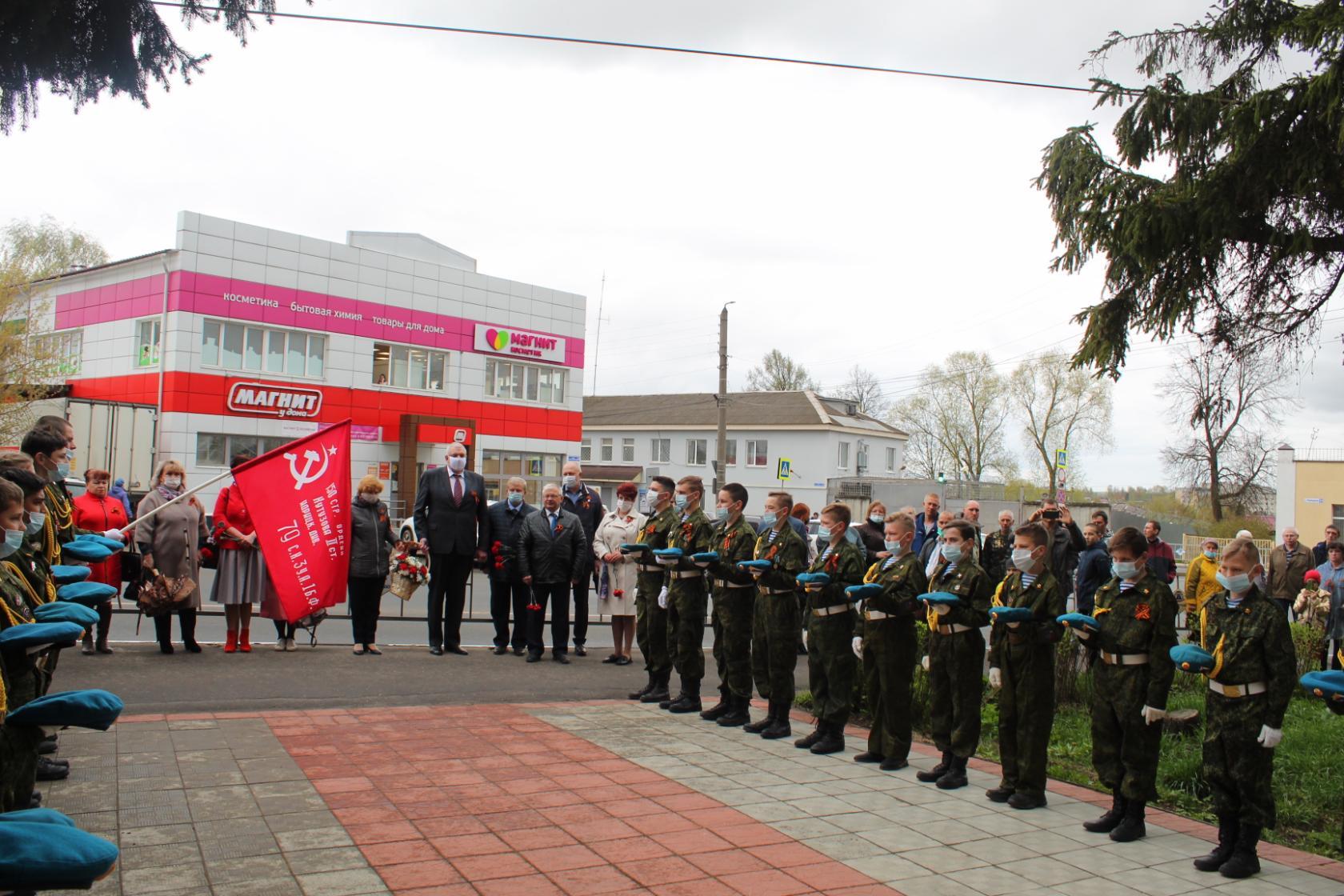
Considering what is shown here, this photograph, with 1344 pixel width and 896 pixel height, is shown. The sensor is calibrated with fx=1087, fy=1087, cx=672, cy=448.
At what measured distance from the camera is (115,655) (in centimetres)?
1020

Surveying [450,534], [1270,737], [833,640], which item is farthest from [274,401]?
[1270,737]

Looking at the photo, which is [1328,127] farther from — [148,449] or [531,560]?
[148,449]

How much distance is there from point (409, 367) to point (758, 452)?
3205cm

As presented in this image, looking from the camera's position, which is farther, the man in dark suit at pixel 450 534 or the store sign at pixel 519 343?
the store sign at pixel 519 343

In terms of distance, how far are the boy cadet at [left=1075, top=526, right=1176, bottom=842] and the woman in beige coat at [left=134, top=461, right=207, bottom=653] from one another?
8122 millimetres

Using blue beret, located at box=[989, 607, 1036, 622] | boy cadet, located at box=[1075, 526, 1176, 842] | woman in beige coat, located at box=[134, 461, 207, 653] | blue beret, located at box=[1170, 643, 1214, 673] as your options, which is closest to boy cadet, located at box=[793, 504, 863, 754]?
blue beret, located at box=[989, 607, 1036, 622]

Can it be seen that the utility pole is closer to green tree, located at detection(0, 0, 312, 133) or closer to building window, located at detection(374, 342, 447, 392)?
building window, located at detection(374, 342, 447, 392)

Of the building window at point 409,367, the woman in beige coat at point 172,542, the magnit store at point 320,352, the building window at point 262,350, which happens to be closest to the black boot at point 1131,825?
the woman in beige coat at point 172,542

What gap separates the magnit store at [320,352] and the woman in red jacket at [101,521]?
15.6m

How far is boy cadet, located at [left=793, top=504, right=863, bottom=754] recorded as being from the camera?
8008 mm

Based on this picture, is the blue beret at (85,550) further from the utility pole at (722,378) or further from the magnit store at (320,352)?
the utility pole at (722,378)

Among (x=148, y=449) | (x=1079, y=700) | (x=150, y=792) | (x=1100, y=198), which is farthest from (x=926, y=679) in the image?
(x=148, y=449)

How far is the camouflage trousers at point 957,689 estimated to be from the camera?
278 inches

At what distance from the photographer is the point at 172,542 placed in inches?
410
